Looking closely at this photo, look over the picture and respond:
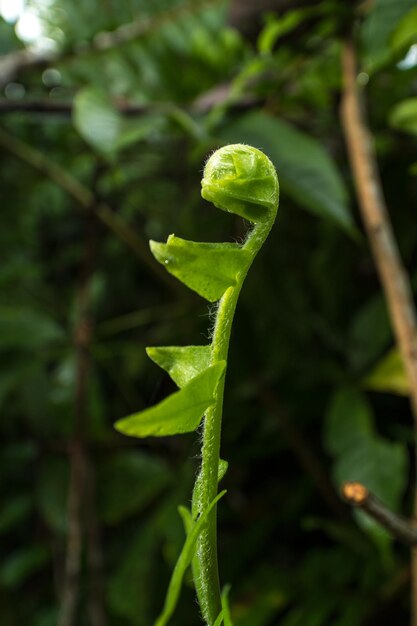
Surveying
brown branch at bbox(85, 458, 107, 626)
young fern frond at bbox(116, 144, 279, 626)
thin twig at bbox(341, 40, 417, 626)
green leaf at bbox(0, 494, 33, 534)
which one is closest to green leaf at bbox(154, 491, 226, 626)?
young fern frond at bbox(116, 144, 279, 626)

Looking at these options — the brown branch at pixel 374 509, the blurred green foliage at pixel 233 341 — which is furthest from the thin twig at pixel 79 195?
the brown branch at pixel 374 509

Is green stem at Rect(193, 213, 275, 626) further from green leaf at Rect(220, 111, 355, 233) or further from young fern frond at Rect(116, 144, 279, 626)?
green leaf at Rect(220, 111, 355, 233)

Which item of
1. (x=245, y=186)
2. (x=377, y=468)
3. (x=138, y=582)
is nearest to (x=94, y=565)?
(x=138, y=582)

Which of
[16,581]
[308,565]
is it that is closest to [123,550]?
[16,581]

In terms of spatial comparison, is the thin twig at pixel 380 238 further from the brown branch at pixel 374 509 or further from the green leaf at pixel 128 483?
the green leaf at pixel 128 483

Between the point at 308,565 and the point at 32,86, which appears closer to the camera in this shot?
the point at 308,565

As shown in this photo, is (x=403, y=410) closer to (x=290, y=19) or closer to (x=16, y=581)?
(x=290, y=19)
